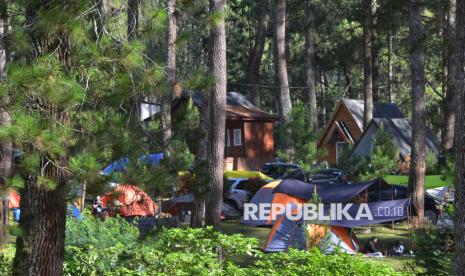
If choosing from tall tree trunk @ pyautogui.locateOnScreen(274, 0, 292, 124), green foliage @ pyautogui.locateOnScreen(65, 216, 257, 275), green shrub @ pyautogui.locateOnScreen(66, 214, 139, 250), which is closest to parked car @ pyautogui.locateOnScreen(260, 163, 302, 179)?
tall tree trunk @ pyautogui.locateOnScreen(274, 0, 292, 124)

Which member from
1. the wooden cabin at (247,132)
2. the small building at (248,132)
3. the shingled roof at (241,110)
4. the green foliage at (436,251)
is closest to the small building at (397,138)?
the small building at (248,132)

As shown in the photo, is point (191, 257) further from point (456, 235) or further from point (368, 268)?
point (456, 235)

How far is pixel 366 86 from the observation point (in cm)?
3488

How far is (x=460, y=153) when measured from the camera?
6.39 m

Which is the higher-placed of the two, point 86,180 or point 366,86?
point 366,86

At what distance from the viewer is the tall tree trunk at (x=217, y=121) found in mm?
15195

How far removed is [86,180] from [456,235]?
3.48m

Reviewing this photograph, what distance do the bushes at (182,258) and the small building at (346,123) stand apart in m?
32.7

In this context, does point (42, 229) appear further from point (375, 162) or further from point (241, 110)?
point (241, 110)

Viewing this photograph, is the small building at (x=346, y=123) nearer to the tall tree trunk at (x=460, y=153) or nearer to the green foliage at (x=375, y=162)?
the green foliage at (x=375, y=162)

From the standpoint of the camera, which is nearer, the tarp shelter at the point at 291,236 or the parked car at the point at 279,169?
the tarp shelter at the point at 291,236

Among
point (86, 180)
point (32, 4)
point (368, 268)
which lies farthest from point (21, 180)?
point (368, 268)

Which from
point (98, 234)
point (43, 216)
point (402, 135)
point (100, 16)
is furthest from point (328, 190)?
point (402, 135)

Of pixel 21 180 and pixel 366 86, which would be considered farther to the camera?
pixel 366 86
